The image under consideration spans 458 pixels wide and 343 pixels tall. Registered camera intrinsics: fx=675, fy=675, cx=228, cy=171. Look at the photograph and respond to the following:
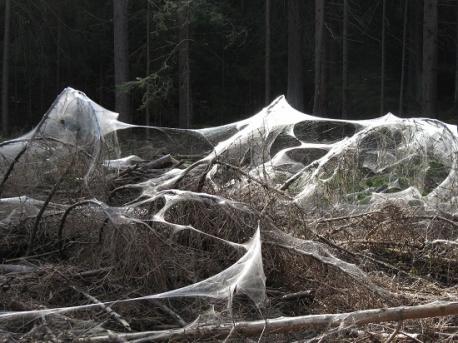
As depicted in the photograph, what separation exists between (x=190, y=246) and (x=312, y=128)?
4.49m

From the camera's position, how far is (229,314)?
178 inches

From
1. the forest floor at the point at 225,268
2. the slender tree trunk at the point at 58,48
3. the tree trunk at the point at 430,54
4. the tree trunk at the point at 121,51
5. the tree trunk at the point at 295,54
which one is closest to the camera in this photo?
the forest floor at the point at 225,268

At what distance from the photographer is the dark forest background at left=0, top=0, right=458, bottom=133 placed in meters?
24.2

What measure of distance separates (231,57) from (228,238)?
2360cm

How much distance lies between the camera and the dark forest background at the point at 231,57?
24.2 meters

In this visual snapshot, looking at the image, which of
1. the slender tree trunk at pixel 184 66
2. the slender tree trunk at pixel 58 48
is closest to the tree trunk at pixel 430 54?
the slender tree trunk at pixel 184 66

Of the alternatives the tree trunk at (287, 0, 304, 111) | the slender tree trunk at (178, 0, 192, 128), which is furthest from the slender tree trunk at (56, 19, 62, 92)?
the tree trunk at (287, 0, 304, 111)

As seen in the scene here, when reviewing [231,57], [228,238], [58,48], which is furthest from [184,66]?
[228,238]

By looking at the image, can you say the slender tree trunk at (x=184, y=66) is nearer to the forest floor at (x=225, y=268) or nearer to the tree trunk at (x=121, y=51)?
the tree trunk at (x=121, y=51)

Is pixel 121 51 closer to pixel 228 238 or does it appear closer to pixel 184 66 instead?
pixel 184 66

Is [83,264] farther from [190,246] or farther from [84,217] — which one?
[190,246]

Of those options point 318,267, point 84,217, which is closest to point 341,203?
point 318,267

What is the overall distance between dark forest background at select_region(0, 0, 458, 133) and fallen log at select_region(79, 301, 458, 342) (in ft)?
59.7

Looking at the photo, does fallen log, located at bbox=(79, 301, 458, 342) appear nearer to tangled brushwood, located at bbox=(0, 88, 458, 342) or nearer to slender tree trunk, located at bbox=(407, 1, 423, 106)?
tangled brushwood, located at bbox=(0, 88, 458, 342)
